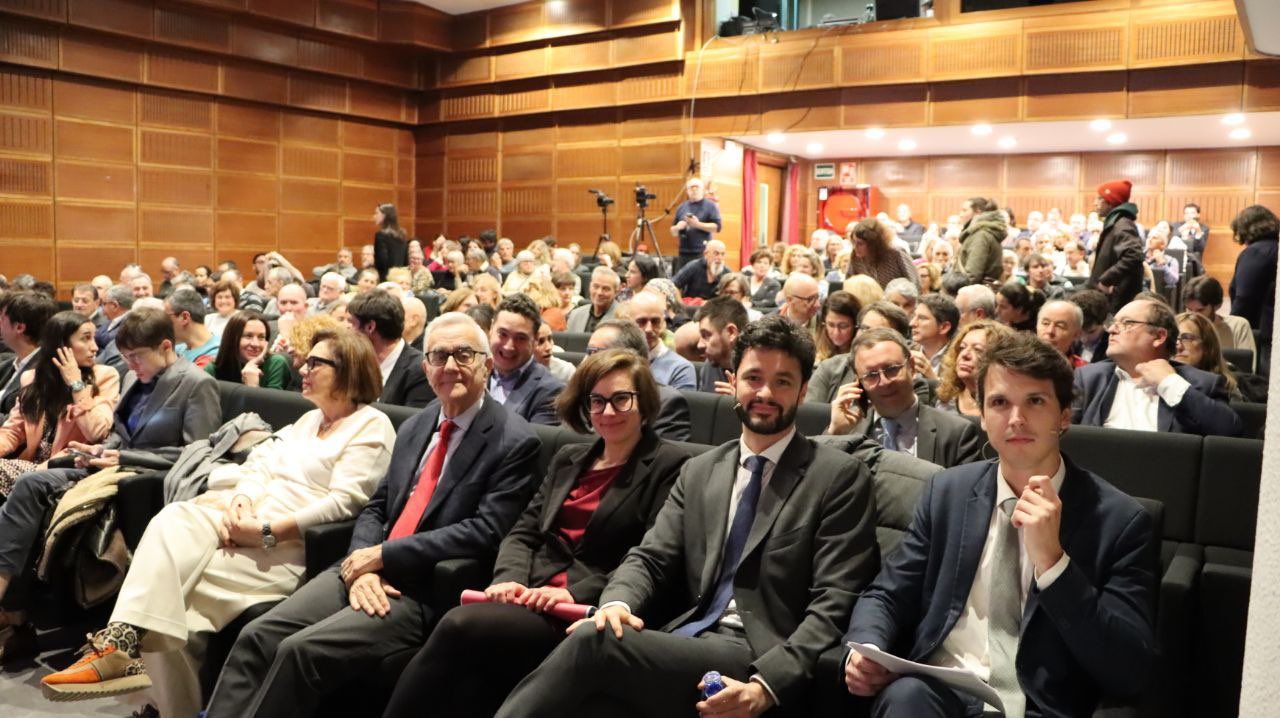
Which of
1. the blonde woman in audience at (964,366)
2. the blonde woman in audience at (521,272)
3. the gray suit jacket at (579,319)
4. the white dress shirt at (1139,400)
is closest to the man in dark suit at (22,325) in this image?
the gray suit jacket at (579,319)

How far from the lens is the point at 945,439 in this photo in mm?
2598

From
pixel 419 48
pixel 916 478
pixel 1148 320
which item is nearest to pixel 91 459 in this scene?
pixel 916 478

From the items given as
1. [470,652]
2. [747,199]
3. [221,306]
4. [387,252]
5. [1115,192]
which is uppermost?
[747,199]

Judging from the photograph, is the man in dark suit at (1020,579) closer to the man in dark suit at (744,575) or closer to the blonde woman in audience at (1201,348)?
the man in dark suit at (744,575)

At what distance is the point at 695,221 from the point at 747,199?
12.1 ft

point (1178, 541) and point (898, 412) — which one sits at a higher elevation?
point (898, 412)

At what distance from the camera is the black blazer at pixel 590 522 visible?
7.87ft

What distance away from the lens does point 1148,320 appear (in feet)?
10.6

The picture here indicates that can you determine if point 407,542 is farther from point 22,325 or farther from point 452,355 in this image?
point 22,325

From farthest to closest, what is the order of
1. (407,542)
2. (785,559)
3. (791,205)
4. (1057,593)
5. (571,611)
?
(791,205), (407,542), (571,611), (785,559), (1057,593)

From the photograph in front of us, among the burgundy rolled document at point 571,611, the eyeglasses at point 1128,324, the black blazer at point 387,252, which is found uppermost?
the black blazer at point 387,252

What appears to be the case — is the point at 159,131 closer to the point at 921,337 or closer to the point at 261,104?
the point at 261,104

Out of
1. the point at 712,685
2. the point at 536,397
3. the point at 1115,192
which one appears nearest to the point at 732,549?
the point at 712,685

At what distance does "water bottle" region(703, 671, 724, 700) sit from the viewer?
6.27 feet
